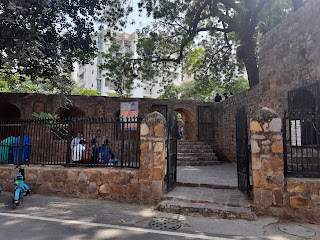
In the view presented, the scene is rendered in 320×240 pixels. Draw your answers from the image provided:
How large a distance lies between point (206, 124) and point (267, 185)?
9800 millimetres

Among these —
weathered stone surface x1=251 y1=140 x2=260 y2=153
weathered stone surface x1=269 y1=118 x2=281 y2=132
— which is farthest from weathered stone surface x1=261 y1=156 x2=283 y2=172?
weathered stone surface x1=269 y1=118 x2=281 y2=132

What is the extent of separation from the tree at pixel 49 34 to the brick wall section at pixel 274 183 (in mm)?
7489

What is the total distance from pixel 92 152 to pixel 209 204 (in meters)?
3.23

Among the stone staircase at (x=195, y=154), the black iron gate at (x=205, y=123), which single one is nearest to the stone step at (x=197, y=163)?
the stone staircase at (x=195, y=154)

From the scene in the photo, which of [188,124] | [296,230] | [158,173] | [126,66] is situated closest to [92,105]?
[126,66]

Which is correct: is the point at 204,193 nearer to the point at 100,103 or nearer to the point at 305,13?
the point at 305,13

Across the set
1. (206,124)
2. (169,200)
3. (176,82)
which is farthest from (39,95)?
(176,82)

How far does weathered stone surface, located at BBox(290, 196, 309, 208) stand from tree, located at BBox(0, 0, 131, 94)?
847 cm

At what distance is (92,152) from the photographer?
5969 mm

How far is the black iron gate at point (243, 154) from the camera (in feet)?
16.3

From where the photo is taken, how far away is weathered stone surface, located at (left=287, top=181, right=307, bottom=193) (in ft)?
14.2

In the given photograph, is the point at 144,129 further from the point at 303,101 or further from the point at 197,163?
the point at 197,163

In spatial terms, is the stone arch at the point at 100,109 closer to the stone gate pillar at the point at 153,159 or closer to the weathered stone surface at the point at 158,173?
the stone gate pillar at the point at 153,159

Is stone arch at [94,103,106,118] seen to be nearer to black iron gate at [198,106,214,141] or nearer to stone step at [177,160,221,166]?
stone step at [177,160,221,166]
